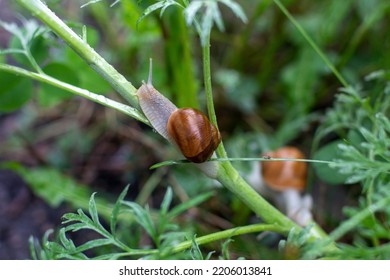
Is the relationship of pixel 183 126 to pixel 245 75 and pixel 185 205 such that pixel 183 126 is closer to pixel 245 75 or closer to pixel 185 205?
pixel 185 205

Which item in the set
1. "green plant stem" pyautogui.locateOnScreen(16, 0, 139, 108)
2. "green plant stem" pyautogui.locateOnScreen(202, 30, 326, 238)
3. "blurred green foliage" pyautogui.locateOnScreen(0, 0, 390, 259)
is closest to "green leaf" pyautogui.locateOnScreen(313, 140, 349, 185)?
"blurred green foliage" pyautogui.locateOnScreen(0, 0, 390, 259)

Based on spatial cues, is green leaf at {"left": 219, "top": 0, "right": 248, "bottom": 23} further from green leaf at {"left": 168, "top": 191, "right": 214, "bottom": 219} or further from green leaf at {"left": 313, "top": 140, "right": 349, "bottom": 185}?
green leaf at {"left": 313, "top": 140, "right": 349, "bottom": 185}

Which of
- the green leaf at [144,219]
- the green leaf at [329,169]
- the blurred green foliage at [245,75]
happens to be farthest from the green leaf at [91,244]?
the green leaf at [329,169]

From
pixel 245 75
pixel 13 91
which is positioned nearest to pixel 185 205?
pixel 13 91
